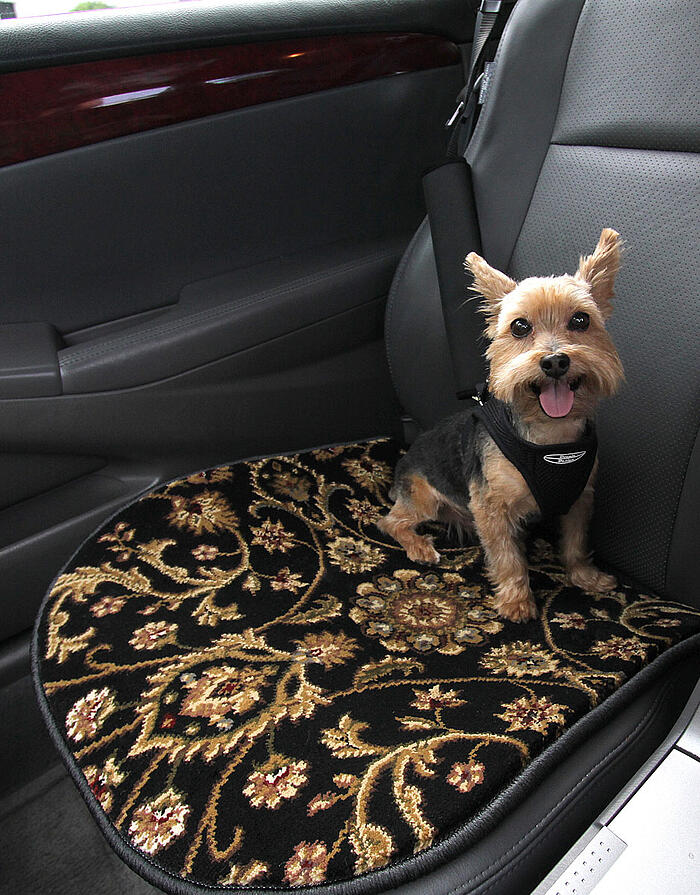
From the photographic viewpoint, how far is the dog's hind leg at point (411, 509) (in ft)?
5.23

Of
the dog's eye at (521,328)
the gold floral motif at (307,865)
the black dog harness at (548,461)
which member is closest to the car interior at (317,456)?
the gold floral motif at (307,865)

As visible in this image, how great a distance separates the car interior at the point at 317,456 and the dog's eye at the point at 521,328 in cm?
21

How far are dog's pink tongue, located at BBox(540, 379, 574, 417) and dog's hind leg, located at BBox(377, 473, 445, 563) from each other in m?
0.48

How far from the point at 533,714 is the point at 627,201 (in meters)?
0.85

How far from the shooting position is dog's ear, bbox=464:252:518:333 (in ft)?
4.21

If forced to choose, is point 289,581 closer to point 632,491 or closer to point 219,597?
point 219,597

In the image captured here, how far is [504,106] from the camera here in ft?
4.94

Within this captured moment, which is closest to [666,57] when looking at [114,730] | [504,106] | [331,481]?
[504,106]

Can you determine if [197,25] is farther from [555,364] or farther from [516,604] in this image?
[516,604]

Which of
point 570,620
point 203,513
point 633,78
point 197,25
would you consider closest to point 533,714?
point 570,620

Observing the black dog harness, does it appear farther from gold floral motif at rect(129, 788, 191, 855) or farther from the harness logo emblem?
gold floral motif at rect(129, 788, 191, 855)

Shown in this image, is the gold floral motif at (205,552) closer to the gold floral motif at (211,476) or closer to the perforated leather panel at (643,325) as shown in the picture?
the gold floral motif at (211,476)

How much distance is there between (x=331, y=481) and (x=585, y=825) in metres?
0.91

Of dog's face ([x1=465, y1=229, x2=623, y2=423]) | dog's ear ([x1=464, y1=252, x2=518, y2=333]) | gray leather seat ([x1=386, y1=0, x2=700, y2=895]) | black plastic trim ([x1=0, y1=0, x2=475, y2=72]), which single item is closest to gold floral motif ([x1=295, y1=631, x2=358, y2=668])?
gray leather seat ([x1=386, y1=0, x2=700, y2=895])
